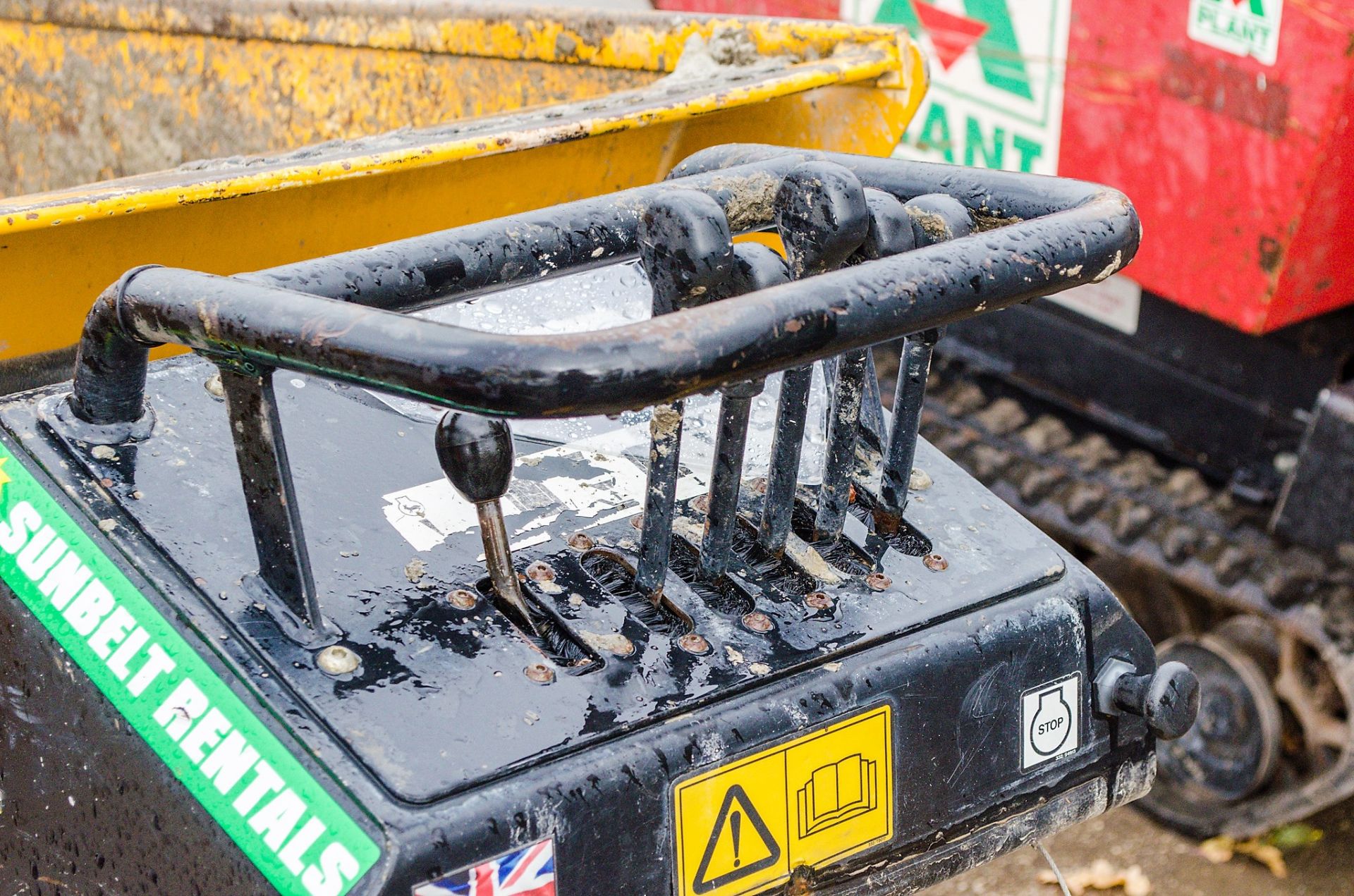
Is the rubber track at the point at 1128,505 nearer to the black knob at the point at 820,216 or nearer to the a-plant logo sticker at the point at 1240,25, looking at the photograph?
the a-plant logo sticker at the point at 1240,25

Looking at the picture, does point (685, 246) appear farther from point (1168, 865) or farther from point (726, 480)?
point (1168, 865)

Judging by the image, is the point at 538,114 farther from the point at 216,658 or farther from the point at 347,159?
the point at 216,658

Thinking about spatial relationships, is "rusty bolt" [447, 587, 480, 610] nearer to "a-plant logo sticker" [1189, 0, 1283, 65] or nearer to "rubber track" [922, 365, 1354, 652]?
"a-plant logo sticker" [1189, 0, 1283, 65]

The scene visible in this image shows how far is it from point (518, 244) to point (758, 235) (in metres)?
1.27

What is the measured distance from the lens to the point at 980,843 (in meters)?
1.57

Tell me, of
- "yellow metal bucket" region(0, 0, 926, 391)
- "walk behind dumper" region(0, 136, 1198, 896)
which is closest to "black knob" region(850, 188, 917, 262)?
"walk behind dumper" region(0, 136, 1198, 896)

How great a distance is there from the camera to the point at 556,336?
1.04 m

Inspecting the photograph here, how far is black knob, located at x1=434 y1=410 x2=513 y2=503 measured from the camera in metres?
1.29

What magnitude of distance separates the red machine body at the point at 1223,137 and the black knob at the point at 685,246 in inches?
76.6

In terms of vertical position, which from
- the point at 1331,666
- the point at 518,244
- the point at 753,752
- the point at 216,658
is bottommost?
the point at 1331,666

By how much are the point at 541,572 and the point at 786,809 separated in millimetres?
333

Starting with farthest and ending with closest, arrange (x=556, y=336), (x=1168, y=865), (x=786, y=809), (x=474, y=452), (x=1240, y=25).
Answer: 1. (x=1168, y=865)
2. (x=1240, y=25)
3. (x=786, y=809)
4. (x=474, y=452)
5. (x=556, y=336)

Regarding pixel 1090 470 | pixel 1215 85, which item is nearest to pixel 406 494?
pixel 1215 85

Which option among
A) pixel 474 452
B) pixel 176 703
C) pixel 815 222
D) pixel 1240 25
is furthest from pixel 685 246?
pixel 1240 25
